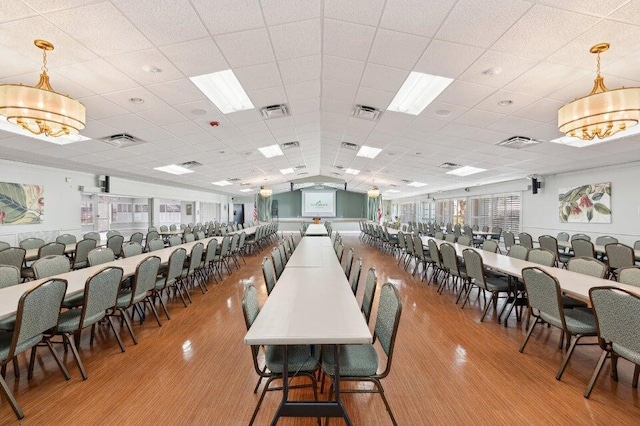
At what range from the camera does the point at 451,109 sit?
4.79m

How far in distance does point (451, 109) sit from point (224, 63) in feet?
11.7

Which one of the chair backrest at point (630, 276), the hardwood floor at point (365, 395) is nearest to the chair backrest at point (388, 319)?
the hardwood floor at point (365, 395)

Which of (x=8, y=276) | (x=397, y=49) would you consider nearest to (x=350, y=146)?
(x=397, y=49)

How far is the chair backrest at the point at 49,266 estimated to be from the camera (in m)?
3.41

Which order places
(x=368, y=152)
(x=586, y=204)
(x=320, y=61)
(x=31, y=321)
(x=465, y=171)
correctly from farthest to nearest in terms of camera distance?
(x=465, y=171), (x=368, y=152), (x=586, y=204), (x=320, y=61), (x=31, y=321)

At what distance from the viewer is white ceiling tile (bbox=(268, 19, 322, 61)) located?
9.95ft

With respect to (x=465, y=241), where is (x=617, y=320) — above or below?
below

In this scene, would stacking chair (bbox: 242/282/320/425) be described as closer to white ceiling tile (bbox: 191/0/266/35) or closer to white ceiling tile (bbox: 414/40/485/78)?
white ceiling tile (bbox: 191/0/266/35)

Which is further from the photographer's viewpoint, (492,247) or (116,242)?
(116,242)

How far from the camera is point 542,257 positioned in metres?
4.27

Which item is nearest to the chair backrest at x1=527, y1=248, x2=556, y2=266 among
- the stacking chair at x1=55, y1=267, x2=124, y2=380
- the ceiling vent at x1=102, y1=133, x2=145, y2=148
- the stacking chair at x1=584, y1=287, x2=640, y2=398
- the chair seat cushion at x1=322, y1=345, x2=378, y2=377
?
the stacking chair at x1=584, y1=287, x2=640, y2=398

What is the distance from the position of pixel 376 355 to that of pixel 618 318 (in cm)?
180

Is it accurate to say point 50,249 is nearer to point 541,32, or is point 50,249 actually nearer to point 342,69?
point 342,69

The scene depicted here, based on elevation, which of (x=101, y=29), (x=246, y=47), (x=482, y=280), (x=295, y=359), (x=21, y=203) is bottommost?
(x=295, y=359)
